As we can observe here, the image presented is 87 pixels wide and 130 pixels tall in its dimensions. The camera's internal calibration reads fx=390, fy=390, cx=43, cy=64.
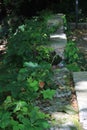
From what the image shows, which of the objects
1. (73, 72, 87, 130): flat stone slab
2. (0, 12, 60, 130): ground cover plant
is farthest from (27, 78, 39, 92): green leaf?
(73, 72, 87, 130): flat stone slab

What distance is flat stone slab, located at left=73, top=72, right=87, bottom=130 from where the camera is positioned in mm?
3344

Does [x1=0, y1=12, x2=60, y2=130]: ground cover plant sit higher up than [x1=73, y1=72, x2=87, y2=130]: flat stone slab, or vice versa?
[x1=0, y1=12, x2=60, y2=130]: ground cover plant

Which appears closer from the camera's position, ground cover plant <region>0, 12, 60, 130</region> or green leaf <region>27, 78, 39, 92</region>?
ground cover plant <region>0, 12, 60, 130</region>

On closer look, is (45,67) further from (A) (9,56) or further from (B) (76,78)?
(A) (9,56)

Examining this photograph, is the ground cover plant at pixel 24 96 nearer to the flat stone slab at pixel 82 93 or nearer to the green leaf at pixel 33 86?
the green leaf at pixel 33 86

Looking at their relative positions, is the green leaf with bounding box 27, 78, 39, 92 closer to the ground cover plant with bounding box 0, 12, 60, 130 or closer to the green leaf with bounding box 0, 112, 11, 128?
the ground cover plant with bounding box 0, 12, 60, 130

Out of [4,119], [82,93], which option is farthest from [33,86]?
[82,93]

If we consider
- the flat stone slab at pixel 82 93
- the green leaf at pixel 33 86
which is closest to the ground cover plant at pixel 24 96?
the green leaf at pixel 33 86

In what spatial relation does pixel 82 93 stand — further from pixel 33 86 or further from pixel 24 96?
pixel 24 96

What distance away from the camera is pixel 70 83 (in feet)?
14.0

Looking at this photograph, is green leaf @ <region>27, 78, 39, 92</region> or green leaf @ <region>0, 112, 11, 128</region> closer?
green leaf @ <region>0, 112, 11, 128</region>

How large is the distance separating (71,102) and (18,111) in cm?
78

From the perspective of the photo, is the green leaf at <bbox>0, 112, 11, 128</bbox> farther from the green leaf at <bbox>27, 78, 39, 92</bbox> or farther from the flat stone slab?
the flat stone slab

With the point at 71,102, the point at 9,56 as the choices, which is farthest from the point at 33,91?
the point at 9,56
